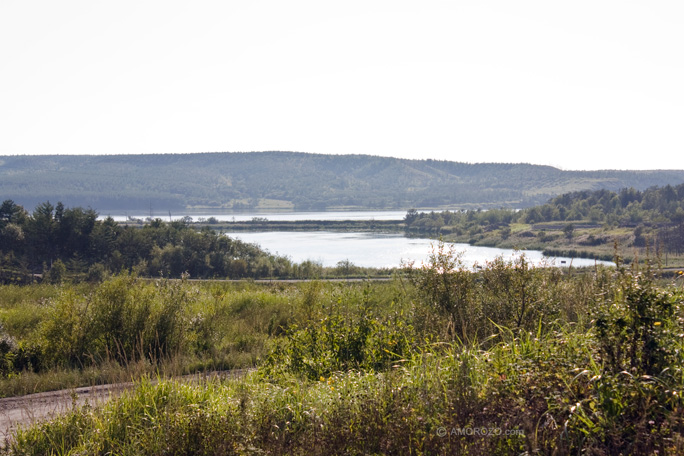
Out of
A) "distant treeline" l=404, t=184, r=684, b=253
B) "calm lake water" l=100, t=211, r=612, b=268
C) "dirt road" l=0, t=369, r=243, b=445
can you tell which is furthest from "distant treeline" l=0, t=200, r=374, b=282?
"distant treeline" l=404, t=184, r=684, b=253

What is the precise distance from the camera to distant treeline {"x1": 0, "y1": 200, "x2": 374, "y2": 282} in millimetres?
47406

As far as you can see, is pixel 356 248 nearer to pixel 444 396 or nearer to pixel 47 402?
pixel 47 402

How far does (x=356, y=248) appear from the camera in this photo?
96.9 meters

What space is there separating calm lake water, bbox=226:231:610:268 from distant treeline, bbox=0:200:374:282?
12.4 m

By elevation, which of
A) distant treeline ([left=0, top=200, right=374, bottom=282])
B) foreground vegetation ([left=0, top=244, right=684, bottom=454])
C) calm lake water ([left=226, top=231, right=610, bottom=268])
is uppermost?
foreground vegetation ([left=0, top=244, right=684, bottom=454])

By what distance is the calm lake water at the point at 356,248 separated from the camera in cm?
7781

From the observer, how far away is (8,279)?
4069cm

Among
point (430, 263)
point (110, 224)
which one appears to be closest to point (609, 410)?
point (430, 263)

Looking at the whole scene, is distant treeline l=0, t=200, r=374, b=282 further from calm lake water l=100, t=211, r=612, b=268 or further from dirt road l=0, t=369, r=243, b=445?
dirt road l=0, t=369, r=243, b=445

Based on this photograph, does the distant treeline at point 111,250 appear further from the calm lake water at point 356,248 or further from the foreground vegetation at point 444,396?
the foreground vegetation at point 444,396

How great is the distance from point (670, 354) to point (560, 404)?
95 centimetres

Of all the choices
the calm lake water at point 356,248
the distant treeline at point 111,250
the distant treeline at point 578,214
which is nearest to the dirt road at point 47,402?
the distant treeline at point 111,250

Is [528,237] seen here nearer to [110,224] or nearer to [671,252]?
[671,252]

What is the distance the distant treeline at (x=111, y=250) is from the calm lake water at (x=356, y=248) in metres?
12.4
